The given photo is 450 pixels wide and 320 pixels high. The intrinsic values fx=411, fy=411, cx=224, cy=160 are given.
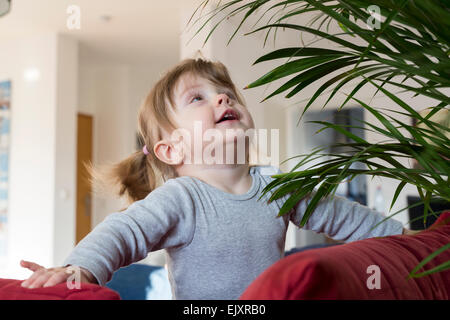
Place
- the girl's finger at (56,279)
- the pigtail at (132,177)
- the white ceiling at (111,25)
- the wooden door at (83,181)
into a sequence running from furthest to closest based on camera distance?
1. the wooden door at (83,181)
2. the white ceiling at (111,25)
3. the pigtail at (132,177)
4. the girl's finger at (56,279)

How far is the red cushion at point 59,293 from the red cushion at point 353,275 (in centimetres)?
11

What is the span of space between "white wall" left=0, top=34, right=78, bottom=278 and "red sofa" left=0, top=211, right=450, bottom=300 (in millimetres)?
4237

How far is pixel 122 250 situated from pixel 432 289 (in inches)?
13.7

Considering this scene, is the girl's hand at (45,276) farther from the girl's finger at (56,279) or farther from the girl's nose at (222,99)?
the girl's nose at (222,99)

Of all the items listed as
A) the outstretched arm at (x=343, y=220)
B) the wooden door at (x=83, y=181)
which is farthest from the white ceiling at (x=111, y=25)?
the outstretched arm at (x=343, y=220)

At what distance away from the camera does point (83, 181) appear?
219 inches

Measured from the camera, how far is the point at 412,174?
47 cm

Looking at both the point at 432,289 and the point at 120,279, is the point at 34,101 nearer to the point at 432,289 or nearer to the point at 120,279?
the point at 120,279

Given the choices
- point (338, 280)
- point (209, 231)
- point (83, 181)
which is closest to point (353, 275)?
point (338, 280)

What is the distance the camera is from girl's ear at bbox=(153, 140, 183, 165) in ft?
2.57

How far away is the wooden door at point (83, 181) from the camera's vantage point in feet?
17.8

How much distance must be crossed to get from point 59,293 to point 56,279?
7 cm

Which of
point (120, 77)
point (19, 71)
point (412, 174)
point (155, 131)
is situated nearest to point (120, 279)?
point (155, 131)
